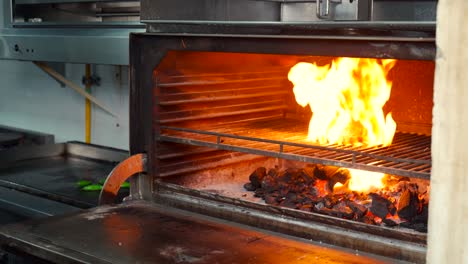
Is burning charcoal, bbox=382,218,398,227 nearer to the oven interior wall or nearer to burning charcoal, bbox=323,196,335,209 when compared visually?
burning charcoal, bbox=323,196,335,209

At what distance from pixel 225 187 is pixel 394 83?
2.41 ft

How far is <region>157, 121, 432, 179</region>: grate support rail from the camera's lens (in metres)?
1.83

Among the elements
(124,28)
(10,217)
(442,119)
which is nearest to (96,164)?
(10,217)

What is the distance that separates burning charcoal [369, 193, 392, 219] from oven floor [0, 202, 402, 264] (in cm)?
21

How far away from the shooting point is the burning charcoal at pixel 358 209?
6.62 feet

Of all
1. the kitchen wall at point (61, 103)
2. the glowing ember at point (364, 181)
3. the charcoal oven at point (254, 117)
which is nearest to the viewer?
the charcoal oven at point (254, 117)

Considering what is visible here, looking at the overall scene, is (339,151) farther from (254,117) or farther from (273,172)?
(254,117)

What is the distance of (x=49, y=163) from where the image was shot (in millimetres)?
3463

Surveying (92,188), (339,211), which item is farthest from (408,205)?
(92,188)

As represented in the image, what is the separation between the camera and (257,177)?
2.47 meters

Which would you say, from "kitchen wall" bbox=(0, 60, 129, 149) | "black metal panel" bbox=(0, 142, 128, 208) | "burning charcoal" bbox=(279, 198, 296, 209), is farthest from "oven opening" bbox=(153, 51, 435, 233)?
"kitchen wall" bbox=(0, 60, 129, 149)

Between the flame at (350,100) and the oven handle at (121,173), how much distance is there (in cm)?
60

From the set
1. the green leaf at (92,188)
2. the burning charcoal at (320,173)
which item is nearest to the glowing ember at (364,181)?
the burning charcoal at (320,173)

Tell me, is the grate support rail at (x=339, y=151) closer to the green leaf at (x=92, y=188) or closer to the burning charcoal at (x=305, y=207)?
the burning charcoal at (x=305, y=207)
